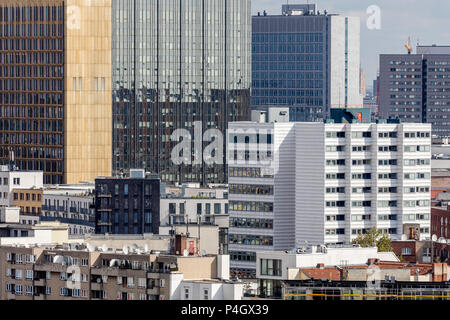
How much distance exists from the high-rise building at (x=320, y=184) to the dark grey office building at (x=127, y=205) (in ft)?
31.8

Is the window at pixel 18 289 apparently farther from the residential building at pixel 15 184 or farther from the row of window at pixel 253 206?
the residential building at pixel 15 184

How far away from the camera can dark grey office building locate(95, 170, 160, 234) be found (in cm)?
13225

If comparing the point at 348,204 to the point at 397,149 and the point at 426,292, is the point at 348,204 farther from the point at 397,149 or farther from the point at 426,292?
the point at 426,292

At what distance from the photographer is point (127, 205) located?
134 metres

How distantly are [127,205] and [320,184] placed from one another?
1924cm

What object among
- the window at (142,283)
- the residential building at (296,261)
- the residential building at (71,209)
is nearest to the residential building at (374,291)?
the window at (142,283)

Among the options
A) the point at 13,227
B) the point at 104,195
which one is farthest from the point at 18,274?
the point at 104,195

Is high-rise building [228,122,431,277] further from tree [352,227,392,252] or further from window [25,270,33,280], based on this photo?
window [25,270,33,280]

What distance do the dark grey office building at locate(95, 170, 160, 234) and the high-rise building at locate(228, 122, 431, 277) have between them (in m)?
9.69

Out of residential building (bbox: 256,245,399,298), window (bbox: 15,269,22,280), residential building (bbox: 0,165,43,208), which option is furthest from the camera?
residential building (bbox: 0,165,43,208)

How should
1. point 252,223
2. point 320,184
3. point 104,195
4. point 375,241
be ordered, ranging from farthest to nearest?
point 104,195, point 320,184, point 252,223, point 375,241

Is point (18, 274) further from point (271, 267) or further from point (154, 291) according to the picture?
point (271, 267)

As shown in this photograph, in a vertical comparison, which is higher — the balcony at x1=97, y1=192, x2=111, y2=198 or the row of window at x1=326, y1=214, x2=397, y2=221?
the balcony at x1=97, y1=192, x2=111, y2=198

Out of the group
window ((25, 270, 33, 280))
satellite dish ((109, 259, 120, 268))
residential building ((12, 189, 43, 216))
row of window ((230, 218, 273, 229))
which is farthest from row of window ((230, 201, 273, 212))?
satellite dish ((109, 259, 120, 268))
